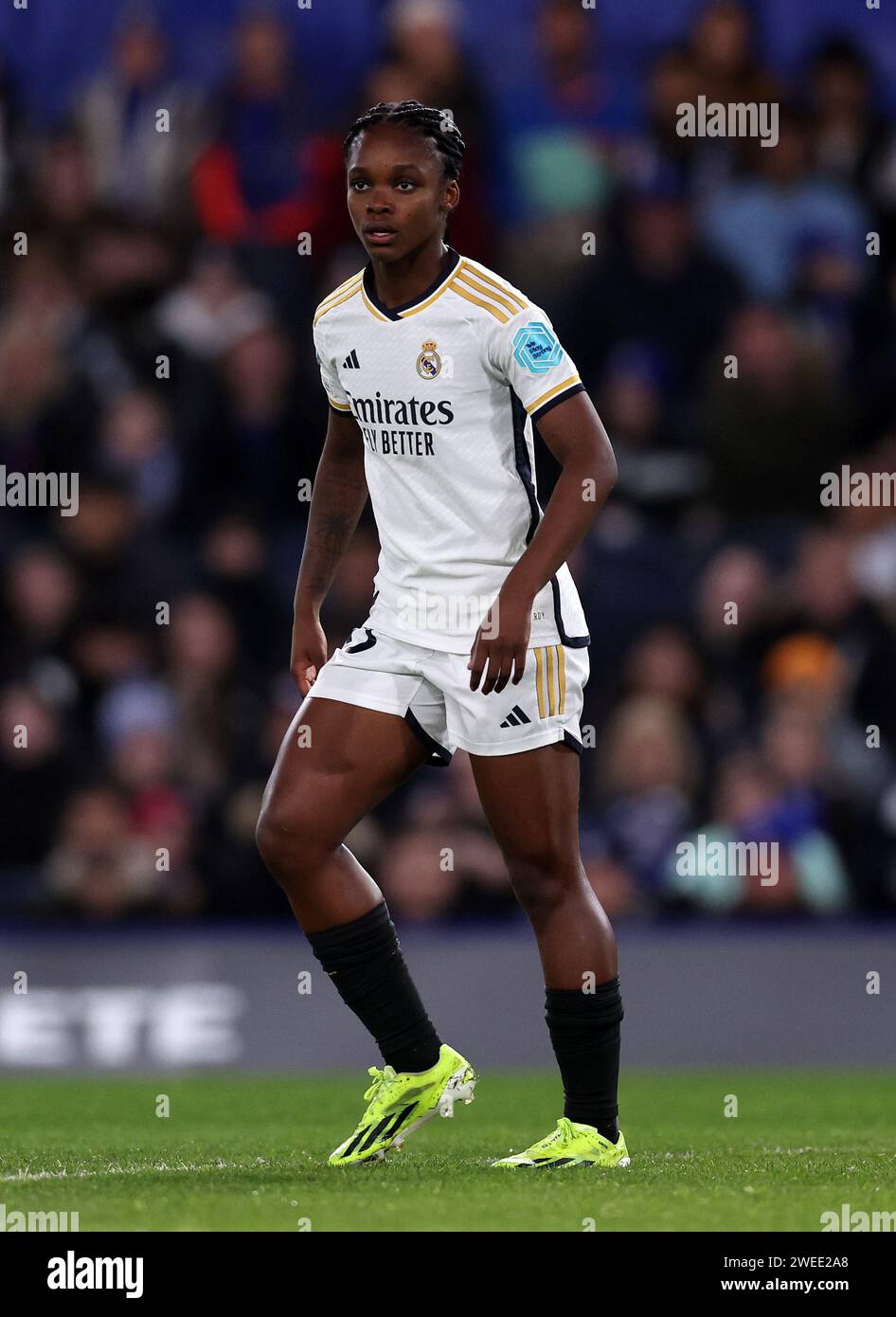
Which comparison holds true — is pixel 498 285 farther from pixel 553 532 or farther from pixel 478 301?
pixel 553 532

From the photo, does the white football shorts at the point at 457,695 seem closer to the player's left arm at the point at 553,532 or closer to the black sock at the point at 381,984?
the player's left arm at the point at 553,532

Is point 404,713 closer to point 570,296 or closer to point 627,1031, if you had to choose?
point 627,1031

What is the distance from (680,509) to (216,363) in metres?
2.28

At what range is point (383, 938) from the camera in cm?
479

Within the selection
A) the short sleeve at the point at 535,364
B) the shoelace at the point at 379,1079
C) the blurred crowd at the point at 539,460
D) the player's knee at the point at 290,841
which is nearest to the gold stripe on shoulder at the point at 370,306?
the short sleeve at the point at 535,364

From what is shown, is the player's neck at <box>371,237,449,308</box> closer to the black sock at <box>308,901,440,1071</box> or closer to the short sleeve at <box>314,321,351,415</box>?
the short sleeve at <box>314,321,351,415</box>

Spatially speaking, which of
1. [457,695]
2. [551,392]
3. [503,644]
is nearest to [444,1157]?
[457,695]

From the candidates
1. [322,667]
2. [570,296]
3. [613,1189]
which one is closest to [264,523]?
[570,296]

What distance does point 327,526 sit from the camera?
16.9 feet

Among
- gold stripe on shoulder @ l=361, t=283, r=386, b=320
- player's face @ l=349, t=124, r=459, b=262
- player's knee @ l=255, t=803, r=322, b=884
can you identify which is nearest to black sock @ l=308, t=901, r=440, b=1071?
player's knee @ l=255, t=803, r=322, b=884

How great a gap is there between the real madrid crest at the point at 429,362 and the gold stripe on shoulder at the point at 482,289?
151 millimetres

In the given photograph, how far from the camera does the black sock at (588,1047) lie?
470 centimetres

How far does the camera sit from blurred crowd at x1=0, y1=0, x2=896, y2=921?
Answer: 8.81 m

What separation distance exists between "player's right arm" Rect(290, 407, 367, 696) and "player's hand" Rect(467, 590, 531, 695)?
767 mm
